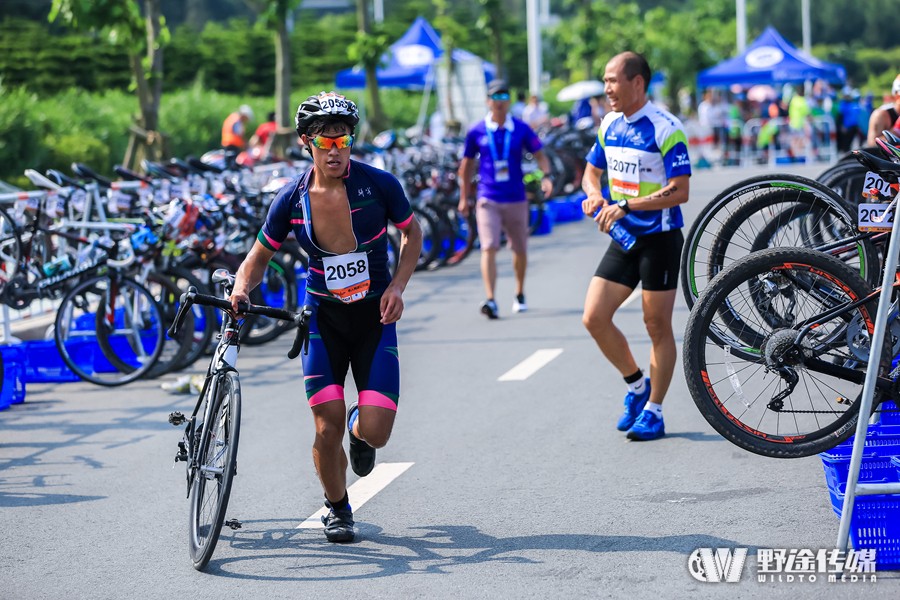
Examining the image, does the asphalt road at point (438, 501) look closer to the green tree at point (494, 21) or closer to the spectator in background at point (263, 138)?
the spectator in background at point (263, 138)

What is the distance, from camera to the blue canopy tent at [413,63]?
101ft

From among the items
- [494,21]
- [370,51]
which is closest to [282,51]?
[370,51]

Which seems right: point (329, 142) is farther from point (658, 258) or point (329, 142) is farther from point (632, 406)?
Answer: point (632, 406)

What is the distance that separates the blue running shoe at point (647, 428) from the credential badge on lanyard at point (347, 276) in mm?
2362

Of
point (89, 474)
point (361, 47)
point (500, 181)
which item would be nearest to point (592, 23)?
point (361, 47)

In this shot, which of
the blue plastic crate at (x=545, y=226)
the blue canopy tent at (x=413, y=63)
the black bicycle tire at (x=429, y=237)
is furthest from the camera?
the blue canopy tent at (x=413, y=63)

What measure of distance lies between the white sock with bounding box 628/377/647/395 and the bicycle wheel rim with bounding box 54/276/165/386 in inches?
156

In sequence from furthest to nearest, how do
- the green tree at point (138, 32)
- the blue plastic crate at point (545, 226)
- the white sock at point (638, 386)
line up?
the blue plastic crate at point (545, 226), the green tree at point (138, 32), the white sock at point (638, 386)

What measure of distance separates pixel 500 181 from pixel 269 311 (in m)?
7.78

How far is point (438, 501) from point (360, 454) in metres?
0.64

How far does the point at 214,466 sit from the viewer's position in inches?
232

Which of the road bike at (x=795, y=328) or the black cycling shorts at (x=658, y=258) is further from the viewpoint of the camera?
the black cycling shorts at (x=658, y=258)

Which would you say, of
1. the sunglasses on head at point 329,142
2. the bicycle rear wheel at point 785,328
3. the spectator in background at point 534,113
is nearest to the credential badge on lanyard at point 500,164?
the sunglasses on head at point 329,142

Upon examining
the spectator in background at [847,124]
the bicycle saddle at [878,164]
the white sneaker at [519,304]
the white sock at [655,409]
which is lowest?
the spectator in background at [847,124]
